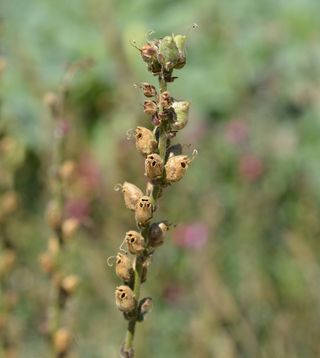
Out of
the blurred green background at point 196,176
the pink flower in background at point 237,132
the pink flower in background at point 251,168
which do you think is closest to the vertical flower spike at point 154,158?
the blurred green background at point 196,176

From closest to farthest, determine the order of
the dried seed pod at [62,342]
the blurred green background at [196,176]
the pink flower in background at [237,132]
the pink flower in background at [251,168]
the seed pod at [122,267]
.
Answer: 1. the seed pod at [122,267]
2. the dried seed pod at [62,342]
3. the blurred green background at [196,176]
4. the pink flower in background at [251,168]
5. the pink flower in background at [237,132]

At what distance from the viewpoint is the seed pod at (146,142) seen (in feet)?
4.40

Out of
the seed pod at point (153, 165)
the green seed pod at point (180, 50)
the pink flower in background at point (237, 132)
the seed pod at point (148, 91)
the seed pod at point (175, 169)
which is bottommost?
the seed pod at point (153, 165)

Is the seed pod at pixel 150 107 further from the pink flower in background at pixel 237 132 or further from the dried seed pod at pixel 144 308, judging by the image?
the pink flower in background at pixel 237 132

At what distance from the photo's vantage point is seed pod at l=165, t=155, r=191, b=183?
4.44 ft

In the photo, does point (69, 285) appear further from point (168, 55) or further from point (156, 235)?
point (168, 55)

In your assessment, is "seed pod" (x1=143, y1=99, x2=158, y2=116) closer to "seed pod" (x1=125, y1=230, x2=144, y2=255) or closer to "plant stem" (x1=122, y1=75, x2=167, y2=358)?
"plant stem" (x1=122, y1=75, x2=167, y2=358)

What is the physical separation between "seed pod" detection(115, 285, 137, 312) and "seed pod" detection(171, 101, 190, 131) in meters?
0.28

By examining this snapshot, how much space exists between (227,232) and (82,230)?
774 mm

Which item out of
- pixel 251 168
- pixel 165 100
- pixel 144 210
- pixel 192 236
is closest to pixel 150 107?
pixel 165 100

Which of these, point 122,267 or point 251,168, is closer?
point 122,267

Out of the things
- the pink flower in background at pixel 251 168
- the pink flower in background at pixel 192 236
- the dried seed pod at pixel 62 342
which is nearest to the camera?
the dried seed pod at pixel 62 342

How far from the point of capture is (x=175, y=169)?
1.35 m

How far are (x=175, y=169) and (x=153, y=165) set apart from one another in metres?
0.05
